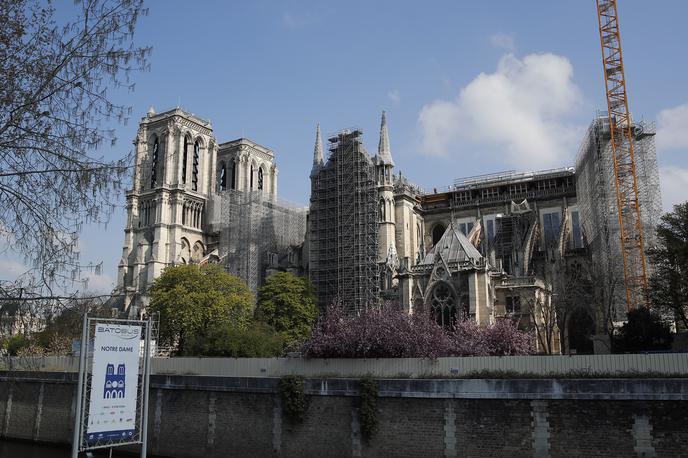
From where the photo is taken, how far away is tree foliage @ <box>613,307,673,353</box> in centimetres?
3356

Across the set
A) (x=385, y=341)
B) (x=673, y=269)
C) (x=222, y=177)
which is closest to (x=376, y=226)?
(x=673, y=269)

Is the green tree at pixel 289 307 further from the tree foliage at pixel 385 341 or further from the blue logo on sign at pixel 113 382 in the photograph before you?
the blue logo on sign at pixel 113 382

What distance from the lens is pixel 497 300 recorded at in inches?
1871

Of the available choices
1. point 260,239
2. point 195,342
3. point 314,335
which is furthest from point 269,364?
point 260,239

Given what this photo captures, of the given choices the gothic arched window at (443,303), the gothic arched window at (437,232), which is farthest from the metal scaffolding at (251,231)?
the gothic arched window at (443,303)

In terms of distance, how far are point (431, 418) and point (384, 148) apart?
128ft

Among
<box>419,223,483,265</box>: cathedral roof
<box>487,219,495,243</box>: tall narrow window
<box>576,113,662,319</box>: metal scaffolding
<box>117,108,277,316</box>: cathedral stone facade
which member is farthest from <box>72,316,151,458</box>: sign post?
<box>117,108,277,316</box>: cathedral stone facade

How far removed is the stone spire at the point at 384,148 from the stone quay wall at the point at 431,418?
32790 mm

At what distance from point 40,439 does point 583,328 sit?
36.5m

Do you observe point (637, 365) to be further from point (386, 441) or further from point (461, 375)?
point (386, 441)

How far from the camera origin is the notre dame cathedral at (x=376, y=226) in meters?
47.0

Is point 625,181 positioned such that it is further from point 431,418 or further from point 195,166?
point 195,166

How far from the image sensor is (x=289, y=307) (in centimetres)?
5506

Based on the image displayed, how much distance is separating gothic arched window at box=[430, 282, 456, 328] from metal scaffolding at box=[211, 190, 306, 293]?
81.9 ft
